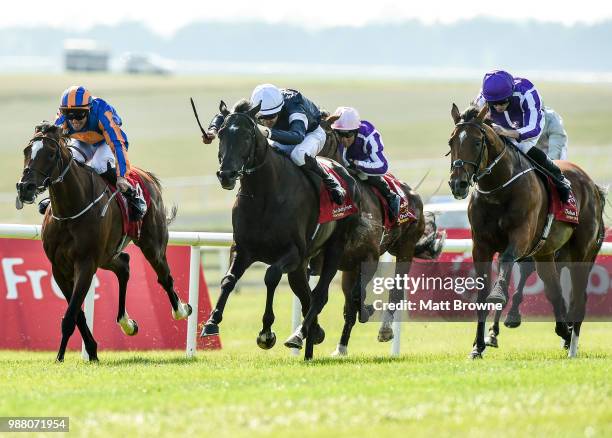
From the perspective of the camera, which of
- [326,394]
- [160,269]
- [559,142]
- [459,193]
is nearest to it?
[326,394]

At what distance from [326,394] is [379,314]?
4634 millimetres

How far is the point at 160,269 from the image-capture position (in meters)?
11.0

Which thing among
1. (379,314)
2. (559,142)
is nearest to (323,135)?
(379,314)

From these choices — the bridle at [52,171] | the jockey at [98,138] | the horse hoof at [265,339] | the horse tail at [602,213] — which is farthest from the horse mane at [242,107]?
the horse tail at [602,213]

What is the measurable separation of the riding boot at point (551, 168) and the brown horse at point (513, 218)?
0.36 feet

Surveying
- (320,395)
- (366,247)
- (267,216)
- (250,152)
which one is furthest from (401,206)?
(320,395)

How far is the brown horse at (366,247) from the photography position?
419 inches

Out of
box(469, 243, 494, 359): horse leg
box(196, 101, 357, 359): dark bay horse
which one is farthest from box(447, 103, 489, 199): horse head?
box(196, 101, 357, 359): dark bay horse

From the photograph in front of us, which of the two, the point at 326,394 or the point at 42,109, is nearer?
the point at 326,394

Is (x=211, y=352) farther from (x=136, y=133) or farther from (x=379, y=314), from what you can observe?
(x=136, y=133)

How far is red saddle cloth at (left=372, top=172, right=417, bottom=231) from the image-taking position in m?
11.2

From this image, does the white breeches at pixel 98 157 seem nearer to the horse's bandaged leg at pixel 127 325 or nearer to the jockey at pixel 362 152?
the horse's bandaged leg at pixel 127 325

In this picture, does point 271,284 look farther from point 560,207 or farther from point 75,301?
point 560,207

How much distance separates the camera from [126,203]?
410 inches
